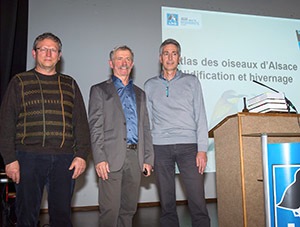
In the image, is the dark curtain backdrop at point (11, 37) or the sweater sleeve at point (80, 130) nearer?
the sweater sleeve at point (80, 130)

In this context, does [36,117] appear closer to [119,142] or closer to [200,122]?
[119,142]

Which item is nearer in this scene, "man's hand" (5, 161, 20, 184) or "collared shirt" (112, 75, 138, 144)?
"man's hand" (5, 161, 20, 184)

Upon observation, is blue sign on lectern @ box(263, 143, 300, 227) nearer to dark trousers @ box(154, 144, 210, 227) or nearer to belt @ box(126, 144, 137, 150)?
dark trousers @ box(154, 144, 210, 227)

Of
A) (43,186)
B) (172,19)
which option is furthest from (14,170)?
(172,19)

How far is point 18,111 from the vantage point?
188 centimetres

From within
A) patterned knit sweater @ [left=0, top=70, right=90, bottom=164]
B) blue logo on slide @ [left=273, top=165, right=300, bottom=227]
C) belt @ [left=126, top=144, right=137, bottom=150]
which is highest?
patterned knit sweater @ [left=0, top=70, right=90, bottom=164]

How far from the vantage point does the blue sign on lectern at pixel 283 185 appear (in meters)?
1.88

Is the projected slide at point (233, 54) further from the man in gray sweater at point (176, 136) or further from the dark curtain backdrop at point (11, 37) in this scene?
the man in gray sweater at point (176, 136)

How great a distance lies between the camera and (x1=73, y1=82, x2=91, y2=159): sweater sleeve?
6.51ft

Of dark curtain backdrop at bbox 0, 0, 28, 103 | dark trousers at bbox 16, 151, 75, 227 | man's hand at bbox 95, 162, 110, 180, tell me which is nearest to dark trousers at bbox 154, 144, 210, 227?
man's hand at bbox 95, 162, 110, 180

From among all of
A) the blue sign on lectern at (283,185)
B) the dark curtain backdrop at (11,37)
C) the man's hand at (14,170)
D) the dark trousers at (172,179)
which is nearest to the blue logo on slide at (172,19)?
the dark curtain backdrop at (11,37)

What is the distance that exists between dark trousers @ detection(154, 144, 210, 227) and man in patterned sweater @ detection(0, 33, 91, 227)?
1.73 feet

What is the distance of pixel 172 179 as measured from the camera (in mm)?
2207

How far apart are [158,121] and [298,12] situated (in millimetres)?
3830
